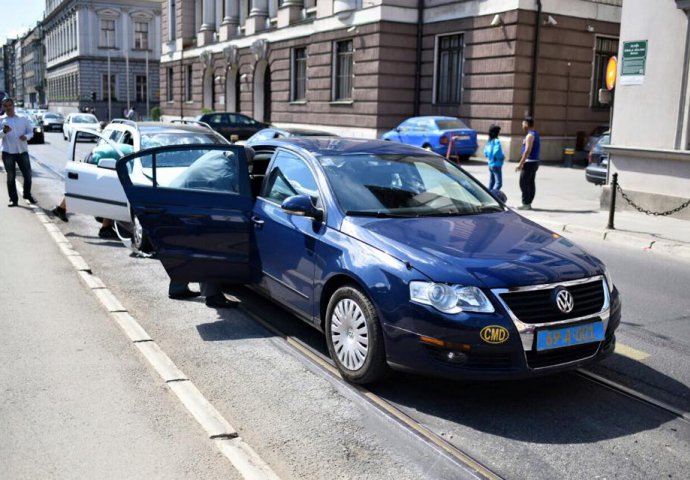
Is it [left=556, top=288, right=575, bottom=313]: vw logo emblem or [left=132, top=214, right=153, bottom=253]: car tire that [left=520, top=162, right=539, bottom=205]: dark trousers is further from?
[left=556, top=288, right=575, bottom=313]: vw logo emblem

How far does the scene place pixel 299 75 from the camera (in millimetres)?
37688

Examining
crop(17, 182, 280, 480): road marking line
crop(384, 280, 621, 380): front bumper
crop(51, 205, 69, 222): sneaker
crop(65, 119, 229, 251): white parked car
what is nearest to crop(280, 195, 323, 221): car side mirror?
crop(384, 280, 621, 380): front bumper

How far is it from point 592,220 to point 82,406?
10.6m

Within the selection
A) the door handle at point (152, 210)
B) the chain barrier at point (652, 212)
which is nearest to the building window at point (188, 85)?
the chain barrier at point (652, 212)

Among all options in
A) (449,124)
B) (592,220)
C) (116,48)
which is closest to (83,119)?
(449,124)

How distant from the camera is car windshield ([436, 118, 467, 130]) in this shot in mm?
25141

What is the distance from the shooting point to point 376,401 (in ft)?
15.8

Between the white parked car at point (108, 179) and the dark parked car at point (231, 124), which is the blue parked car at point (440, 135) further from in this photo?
the white parked car at point (108, 179)

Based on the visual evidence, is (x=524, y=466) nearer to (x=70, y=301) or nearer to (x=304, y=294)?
(x=304, y=294)

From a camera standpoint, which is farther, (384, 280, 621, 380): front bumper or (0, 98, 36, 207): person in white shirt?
(0, 98, 36, 207): person in white shirt

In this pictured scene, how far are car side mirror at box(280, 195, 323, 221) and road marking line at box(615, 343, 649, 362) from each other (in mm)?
2591

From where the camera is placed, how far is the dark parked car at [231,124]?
34.5m

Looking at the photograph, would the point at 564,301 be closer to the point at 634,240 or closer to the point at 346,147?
the point at 346,147

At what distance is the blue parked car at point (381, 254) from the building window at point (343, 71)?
27.2 m
